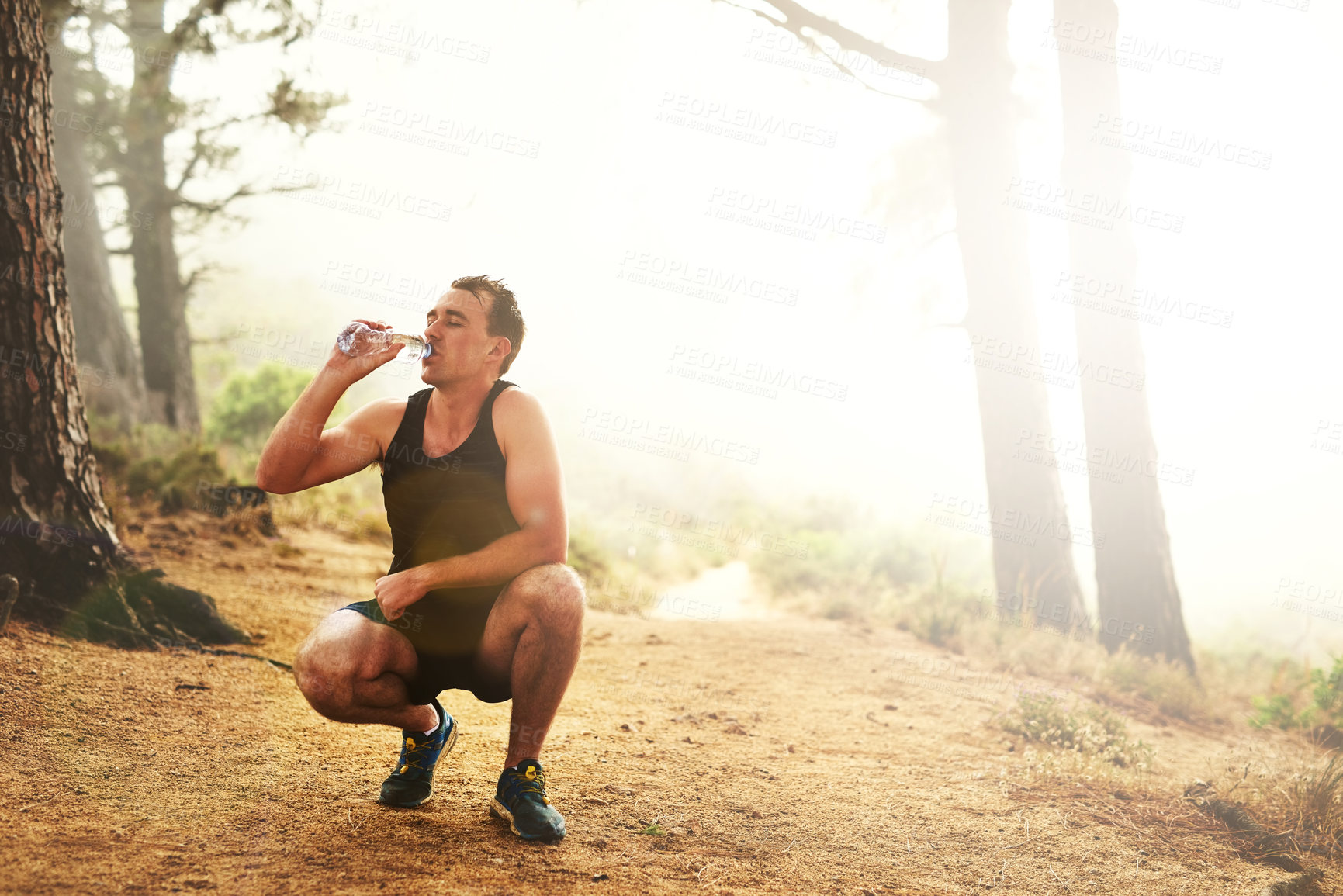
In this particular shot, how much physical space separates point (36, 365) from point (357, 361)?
249 cm

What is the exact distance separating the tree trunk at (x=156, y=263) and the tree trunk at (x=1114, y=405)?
1110cm

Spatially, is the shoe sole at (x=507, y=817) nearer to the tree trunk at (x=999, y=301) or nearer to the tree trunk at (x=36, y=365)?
the tree trunk at (x=36, y=365)

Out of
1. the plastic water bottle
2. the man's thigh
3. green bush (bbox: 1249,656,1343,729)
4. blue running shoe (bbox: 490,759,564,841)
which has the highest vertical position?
the plastic water bottle

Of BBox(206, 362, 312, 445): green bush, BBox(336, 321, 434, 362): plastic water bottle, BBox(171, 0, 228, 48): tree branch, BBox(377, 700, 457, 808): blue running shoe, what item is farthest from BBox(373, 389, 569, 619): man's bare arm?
BBox(206, 362, 312, 445): green bush

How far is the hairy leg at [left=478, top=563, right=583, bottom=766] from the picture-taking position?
A: 254cm

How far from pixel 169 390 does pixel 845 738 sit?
1061 cm

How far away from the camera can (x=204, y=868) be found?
2.14 m

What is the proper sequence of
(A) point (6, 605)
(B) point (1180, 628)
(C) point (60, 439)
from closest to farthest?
(A) point (6, 605), (C) point (60, 439), (B) point (1180, 628)

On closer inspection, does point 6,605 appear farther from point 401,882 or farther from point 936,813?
point 936,813

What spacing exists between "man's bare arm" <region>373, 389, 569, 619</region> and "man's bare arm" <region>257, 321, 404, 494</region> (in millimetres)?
448

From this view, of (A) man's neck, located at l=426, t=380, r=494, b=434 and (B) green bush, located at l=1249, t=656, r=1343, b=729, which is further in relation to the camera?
(B) green bush, located at l=1249, t=656, r=1343, b=729

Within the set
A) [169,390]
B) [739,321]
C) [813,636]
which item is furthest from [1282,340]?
[169,390]

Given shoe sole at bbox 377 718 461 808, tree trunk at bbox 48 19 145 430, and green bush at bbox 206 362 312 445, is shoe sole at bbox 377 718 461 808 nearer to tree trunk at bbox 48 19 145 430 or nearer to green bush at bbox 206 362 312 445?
tree trunk at bbox 48 19 145 430

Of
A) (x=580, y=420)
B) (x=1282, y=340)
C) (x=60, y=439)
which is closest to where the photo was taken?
(x=60, y=439)
